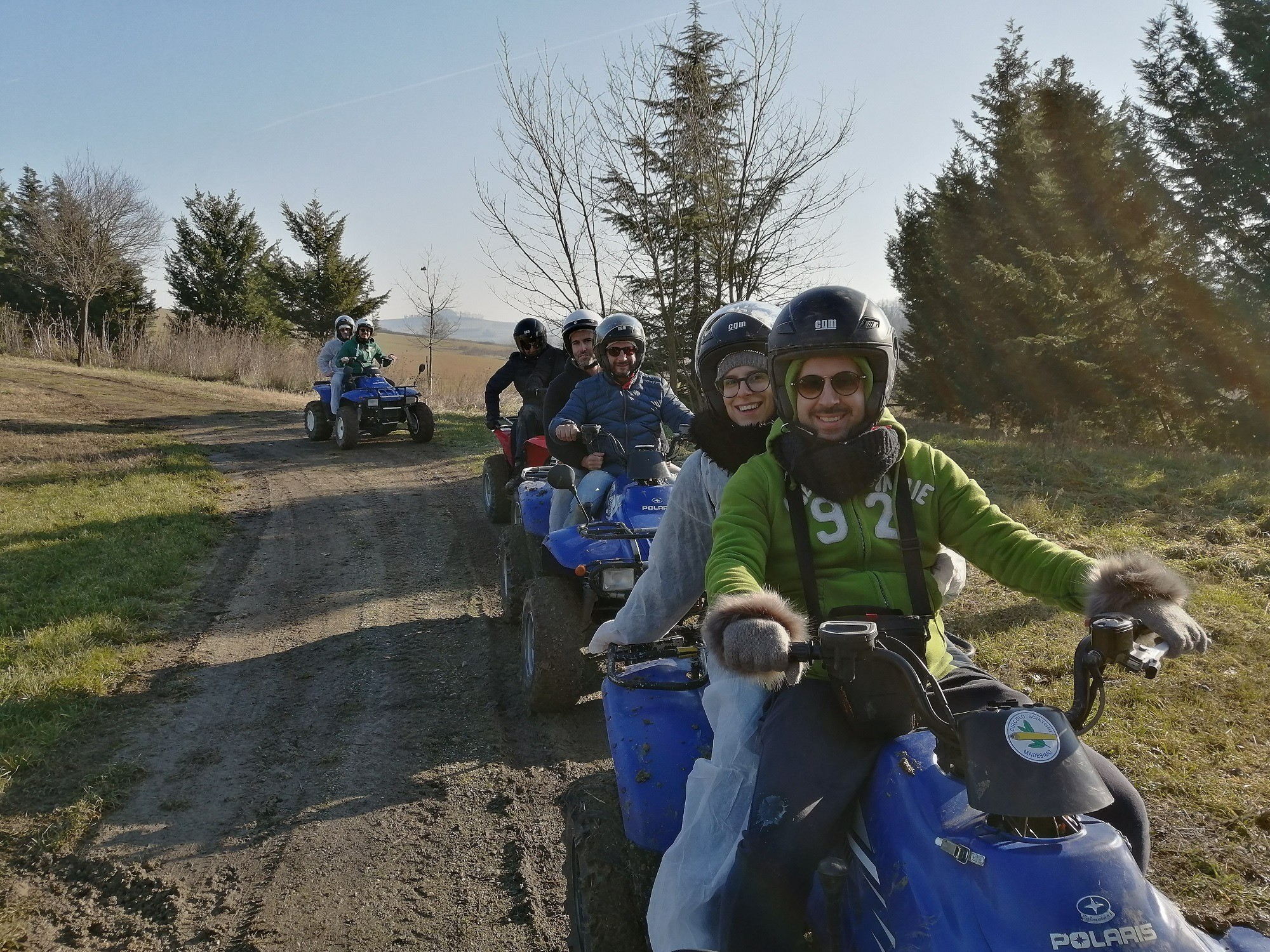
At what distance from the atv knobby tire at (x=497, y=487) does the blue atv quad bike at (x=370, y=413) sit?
5194 millimetres

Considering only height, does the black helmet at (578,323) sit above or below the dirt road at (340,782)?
above

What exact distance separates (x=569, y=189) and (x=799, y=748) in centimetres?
1261

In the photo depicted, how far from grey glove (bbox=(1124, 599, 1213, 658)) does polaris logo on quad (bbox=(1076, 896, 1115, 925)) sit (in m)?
0.80

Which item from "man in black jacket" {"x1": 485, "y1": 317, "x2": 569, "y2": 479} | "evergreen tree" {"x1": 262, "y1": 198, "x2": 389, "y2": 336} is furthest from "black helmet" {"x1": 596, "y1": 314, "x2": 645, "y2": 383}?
"evergreen tree" {"x1": 262, "y1": 198, "x2": 389, "y2": 336}

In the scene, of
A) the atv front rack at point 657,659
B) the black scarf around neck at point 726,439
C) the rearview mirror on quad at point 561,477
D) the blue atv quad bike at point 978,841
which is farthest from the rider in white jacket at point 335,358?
the blue atv quad bike at point 978,841

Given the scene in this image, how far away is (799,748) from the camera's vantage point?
2193mm

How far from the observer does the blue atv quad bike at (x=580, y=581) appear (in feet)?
16.2

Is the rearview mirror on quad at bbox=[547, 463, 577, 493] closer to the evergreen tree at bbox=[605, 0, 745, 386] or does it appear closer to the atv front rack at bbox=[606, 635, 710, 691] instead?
the atv front rack at bbox=[606, 635, 710, 691]

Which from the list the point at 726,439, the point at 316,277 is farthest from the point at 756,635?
the point at 316,277

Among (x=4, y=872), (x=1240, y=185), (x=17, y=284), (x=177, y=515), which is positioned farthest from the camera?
(x=17, y=284)

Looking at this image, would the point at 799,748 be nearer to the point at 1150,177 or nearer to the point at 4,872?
the point at 4,872

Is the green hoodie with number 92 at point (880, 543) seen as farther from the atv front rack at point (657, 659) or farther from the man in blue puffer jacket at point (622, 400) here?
the man in blue puffer jacket at point (622, 400)

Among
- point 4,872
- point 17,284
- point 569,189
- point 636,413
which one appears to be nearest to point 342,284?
point 17,284

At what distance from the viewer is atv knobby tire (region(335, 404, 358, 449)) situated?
1504cm
